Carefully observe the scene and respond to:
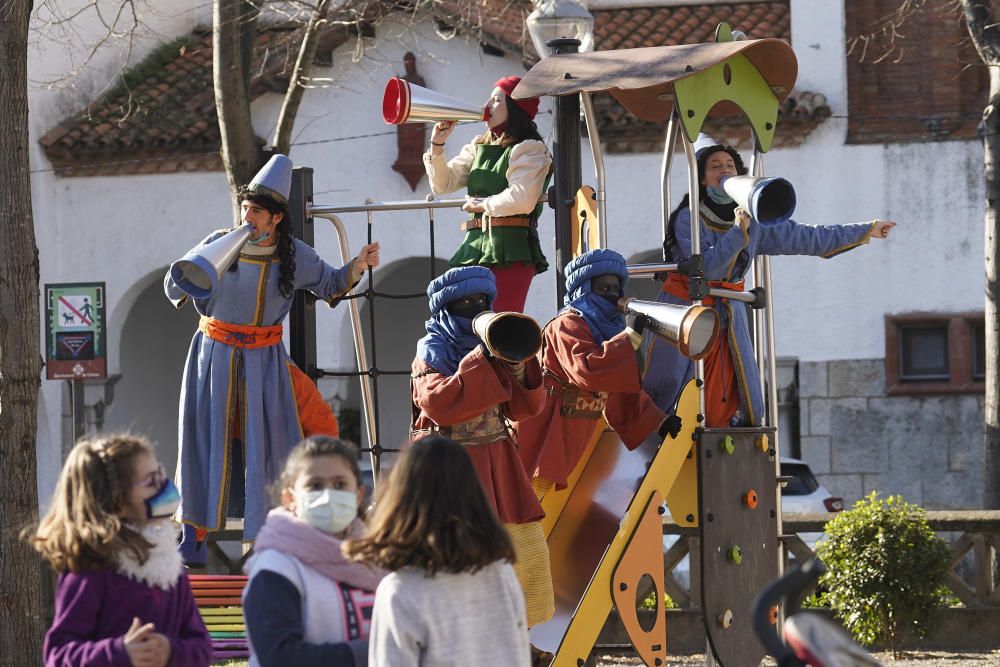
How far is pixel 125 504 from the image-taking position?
169 inches

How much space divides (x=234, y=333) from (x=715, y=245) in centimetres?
208

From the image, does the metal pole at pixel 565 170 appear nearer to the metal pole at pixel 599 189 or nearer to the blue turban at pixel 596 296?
the metal pole at pixel 599 189

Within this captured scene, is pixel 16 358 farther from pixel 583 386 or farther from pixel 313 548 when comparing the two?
pixel 313 548

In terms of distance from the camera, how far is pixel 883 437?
56.6 feet

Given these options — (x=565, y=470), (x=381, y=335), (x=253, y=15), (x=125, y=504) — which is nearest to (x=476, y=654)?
(x=125, y=504)

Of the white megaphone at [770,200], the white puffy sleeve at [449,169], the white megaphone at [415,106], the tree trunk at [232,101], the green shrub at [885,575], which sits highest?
the tree trunk at [232,101]

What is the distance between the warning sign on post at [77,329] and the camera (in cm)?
1218

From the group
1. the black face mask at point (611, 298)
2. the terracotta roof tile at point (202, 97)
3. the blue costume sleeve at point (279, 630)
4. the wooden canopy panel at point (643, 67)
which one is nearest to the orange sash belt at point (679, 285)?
the black face mask at point (611, 298)

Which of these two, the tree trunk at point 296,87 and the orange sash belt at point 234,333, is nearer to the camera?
the orange sash belt at point 234,333

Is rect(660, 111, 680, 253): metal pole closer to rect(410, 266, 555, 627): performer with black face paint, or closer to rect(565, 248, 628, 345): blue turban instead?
rect(565, 248, 628, 345): blue turban

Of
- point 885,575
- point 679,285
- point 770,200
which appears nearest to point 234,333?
point 679,285

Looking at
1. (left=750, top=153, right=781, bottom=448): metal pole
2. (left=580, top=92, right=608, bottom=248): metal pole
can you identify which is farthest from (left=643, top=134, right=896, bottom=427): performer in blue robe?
(left=580, top=92, right=608, bottom=248): metal pole

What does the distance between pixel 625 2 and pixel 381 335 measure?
14.9 ft

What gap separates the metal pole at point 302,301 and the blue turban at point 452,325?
166 centimetres
